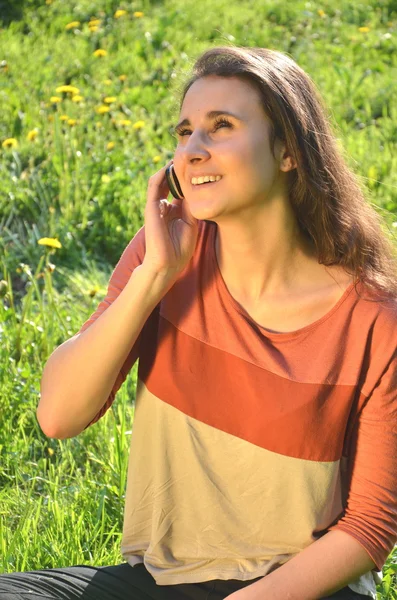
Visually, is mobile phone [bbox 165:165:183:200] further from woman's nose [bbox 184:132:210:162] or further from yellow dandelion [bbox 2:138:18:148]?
yellow dandelion [bbox 2:138:18:148]

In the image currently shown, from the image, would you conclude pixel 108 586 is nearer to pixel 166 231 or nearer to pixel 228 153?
pixel 166 231

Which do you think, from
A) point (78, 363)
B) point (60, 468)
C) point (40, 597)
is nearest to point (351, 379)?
point (78, 363)

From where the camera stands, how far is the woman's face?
80.2 inches

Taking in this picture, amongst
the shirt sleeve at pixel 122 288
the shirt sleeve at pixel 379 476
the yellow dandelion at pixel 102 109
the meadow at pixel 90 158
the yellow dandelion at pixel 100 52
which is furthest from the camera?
the yellow dandelion at pixel 100 52

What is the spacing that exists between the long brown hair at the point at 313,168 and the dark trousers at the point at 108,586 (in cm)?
69

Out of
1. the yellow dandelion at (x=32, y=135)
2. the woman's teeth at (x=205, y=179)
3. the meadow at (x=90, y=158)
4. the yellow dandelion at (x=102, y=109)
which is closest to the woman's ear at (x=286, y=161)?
the woman's teeth at (x=205, y=179)

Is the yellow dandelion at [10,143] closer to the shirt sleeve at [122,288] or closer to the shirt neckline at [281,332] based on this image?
the shirt sleeve at [122,288]

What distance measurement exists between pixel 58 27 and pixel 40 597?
5.37 m

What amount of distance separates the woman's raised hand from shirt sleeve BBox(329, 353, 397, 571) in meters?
0.50

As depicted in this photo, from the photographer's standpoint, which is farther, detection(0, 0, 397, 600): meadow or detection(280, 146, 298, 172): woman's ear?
detection(0, 0, 397, 600): meadow

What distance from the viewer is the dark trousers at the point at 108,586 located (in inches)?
80.3

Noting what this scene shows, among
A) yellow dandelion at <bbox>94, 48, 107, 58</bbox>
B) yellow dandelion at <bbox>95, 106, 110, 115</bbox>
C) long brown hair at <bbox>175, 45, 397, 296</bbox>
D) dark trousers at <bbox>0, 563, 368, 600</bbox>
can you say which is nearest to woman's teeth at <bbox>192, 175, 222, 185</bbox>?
long brown hair at <bbox>175, 45, 397, 296</bbox>

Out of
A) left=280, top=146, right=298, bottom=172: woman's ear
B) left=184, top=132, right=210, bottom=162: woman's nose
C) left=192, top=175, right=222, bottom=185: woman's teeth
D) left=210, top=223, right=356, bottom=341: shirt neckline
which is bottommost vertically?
left=210, top=223, right=356, bottom=341: shirt neckline

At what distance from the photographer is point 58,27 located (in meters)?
6.77
